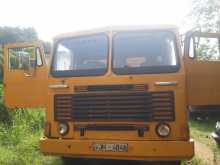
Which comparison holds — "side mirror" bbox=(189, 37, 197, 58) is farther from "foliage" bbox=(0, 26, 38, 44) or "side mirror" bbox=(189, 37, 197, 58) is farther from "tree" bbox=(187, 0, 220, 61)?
"foliage" bbox=(0, 26, 38, 44)

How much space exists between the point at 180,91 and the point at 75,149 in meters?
1.82

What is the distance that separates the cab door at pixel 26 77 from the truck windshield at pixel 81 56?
0.44 m

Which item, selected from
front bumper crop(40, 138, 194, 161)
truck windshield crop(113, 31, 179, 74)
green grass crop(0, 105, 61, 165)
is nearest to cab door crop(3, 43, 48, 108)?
green grass crop(0, 105, 61, 165)

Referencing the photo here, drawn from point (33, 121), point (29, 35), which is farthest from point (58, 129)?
point (29, 35)

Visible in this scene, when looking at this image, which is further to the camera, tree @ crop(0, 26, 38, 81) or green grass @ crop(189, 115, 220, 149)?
tree @ crop(0, 26, 38, 81)

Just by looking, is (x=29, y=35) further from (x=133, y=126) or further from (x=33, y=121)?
(x=133, y=126)

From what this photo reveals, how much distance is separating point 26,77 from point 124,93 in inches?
80.5

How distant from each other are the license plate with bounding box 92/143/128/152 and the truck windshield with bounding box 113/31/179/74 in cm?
111

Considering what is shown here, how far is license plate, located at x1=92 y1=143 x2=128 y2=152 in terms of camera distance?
6.55m

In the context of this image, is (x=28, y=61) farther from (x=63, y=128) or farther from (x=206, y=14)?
(x=206, y=14)

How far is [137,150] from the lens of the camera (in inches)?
254

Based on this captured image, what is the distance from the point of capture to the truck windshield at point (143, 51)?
6793 millimetres

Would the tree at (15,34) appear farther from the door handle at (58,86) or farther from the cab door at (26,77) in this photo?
the door handle at (58,86)

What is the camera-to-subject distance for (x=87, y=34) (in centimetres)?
719
